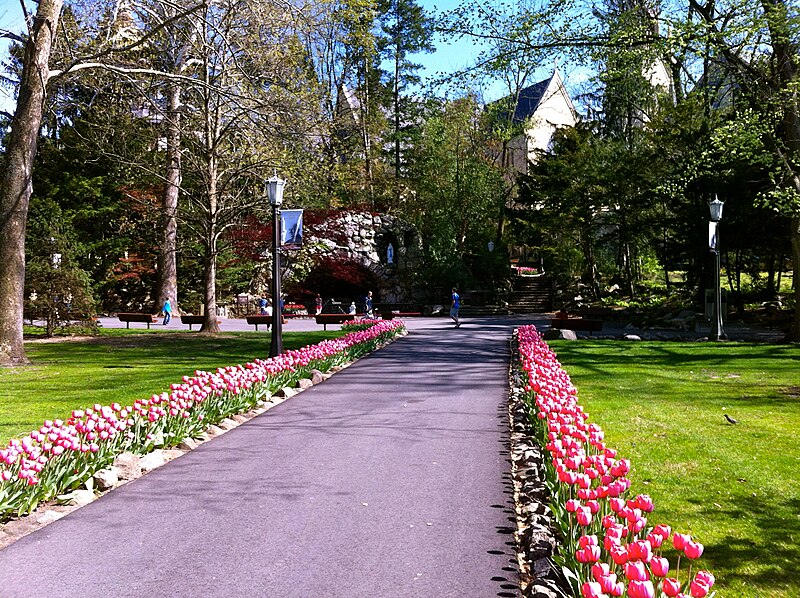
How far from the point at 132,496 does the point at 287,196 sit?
1644cm

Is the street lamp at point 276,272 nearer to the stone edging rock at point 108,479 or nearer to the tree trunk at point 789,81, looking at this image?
the stone edging rock at point 108,479

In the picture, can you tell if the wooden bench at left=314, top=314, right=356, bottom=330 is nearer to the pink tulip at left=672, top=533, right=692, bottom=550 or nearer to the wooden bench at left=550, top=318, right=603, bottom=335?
the wooden bench at left=550, top=318, right=603, bottom=335

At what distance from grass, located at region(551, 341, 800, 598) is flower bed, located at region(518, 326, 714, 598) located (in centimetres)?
33

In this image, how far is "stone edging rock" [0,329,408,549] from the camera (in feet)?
14.3

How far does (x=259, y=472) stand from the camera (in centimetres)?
567

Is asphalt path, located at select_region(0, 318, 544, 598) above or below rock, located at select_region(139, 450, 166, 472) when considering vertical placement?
below

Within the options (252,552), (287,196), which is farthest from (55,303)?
(252,552)

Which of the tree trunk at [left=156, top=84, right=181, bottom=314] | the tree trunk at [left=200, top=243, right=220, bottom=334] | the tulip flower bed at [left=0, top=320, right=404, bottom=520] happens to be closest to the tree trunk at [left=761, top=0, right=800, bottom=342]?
the tulip flower bed at [left=0, top=320, right=404, bottom=520]

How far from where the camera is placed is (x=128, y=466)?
5.59 meters

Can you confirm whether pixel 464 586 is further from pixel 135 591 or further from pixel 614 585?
pixel 135 591

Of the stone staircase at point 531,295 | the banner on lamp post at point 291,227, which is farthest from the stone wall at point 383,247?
the banner on lamp post at point 291,227

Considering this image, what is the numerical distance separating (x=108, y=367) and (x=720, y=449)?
10996mm

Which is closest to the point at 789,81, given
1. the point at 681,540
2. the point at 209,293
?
the point at 681,540

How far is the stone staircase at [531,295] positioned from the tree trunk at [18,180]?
83.8ft
